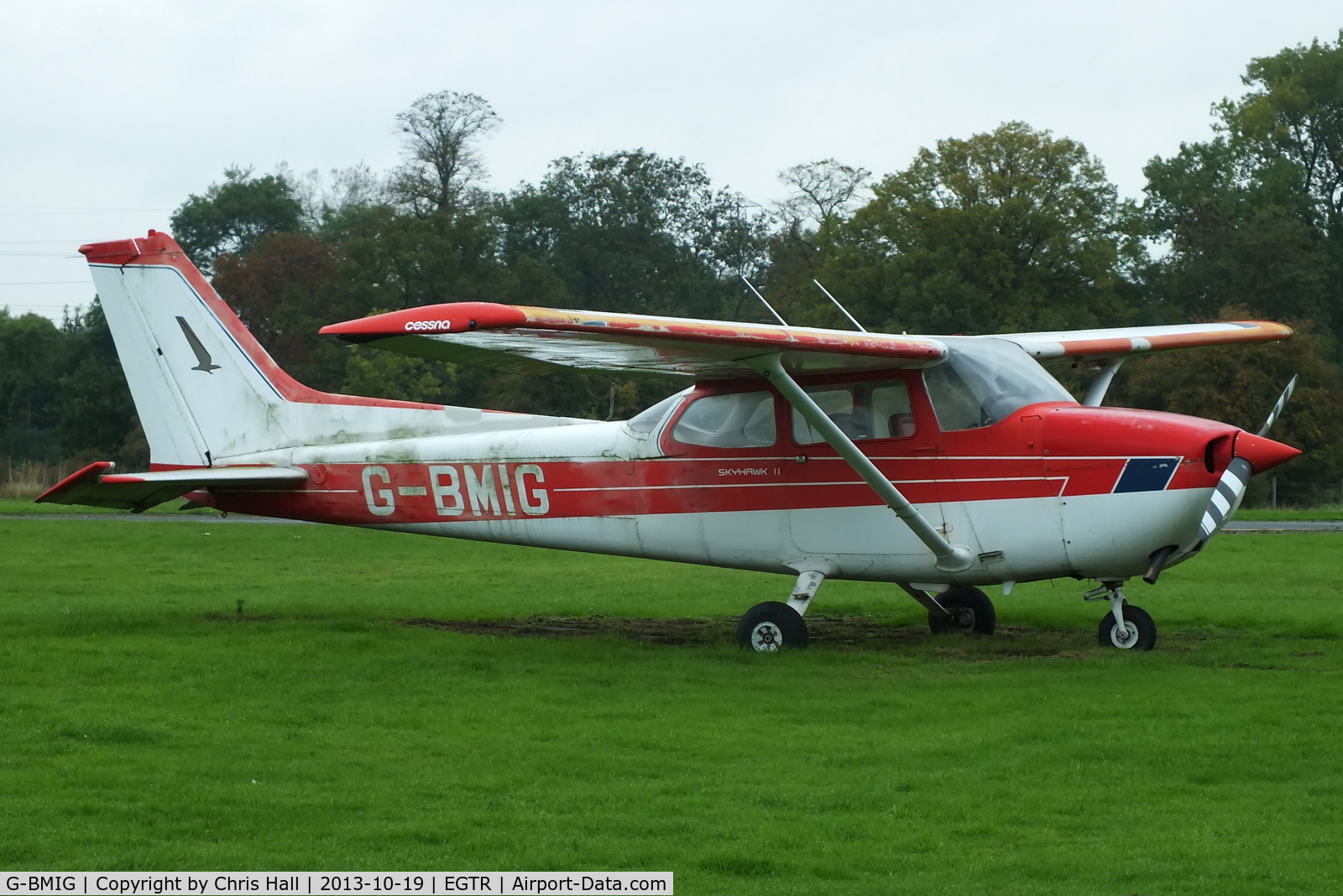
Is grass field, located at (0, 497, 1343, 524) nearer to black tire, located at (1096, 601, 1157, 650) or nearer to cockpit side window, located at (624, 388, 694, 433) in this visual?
cockpit side window, located at (624, 388, 694, 433)

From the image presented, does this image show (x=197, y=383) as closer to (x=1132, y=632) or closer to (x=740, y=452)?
(x=740, y=452)

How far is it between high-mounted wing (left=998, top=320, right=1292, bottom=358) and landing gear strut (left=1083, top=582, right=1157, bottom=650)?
2349 millimetres

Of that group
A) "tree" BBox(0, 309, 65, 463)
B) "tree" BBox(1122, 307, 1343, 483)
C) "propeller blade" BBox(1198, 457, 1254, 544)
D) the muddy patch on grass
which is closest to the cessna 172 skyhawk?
"propeller blade" BBox(1198, 457, 1254, 544)

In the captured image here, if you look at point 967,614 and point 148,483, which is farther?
point 967,614

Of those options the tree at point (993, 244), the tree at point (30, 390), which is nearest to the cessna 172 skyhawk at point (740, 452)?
the tree at point (993, 244)

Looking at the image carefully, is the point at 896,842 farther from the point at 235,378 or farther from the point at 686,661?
the point at 235,378

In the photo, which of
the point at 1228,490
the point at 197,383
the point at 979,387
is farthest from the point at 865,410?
the point at 197,383

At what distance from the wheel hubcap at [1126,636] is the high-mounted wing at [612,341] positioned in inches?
105

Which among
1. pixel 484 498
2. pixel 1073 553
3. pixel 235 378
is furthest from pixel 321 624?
pixel 1073 553

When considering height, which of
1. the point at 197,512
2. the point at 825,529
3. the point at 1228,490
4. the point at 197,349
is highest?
the point at 197,349

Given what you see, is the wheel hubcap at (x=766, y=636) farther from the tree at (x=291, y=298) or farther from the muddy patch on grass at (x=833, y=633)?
the tree at (x=291, y=298)

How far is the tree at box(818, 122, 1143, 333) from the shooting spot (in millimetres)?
50375

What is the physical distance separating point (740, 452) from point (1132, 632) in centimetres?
356

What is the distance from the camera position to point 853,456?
1127cm
